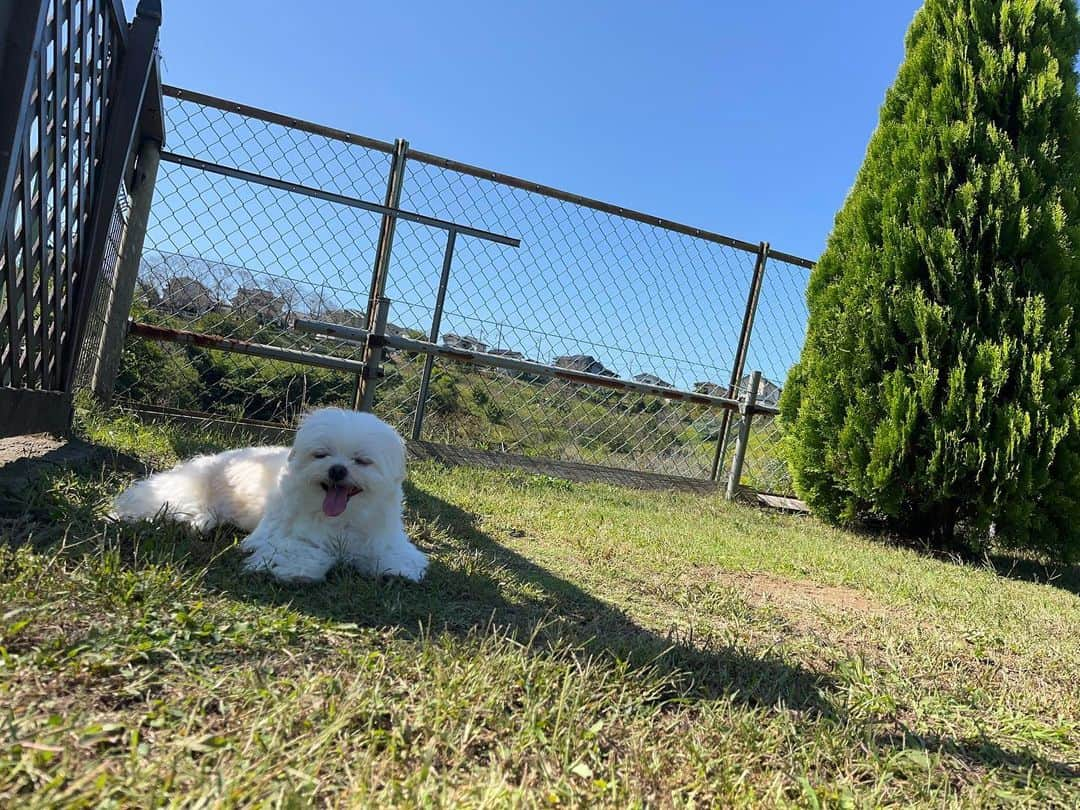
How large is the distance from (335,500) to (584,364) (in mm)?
3838

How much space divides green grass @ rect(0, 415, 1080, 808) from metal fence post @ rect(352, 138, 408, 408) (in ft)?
8.71

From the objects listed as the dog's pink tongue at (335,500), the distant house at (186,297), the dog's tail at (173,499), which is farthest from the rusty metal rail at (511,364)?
the dog's pink tongue at (335,500)

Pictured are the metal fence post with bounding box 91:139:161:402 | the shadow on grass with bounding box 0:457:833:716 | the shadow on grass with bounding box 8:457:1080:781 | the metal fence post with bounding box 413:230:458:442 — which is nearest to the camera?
the shadow on grass with bounding box 8:457:1080:781

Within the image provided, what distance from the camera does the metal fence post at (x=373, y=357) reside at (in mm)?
5074

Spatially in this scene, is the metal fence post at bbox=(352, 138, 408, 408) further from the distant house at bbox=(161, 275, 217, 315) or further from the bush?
the bush

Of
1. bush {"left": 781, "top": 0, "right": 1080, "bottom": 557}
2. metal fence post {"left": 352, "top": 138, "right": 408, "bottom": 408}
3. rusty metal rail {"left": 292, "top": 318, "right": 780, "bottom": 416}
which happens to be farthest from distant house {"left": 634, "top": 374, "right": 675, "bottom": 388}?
metal fence post {"left": 352, "top": 138, "right": 408, "bottom": 408}

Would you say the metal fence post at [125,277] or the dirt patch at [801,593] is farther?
the metal fence post at [125,277]

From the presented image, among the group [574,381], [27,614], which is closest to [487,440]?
[574,381]

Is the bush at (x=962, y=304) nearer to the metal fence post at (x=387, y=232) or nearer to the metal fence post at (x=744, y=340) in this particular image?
the metal fence post at (x=744, y=340)

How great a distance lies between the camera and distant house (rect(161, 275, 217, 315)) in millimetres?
4887

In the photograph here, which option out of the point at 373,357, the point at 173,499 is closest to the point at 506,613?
the point at 173,499

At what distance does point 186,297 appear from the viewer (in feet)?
16.2

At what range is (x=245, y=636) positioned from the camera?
1.62m

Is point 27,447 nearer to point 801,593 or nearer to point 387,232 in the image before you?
point 387,232
